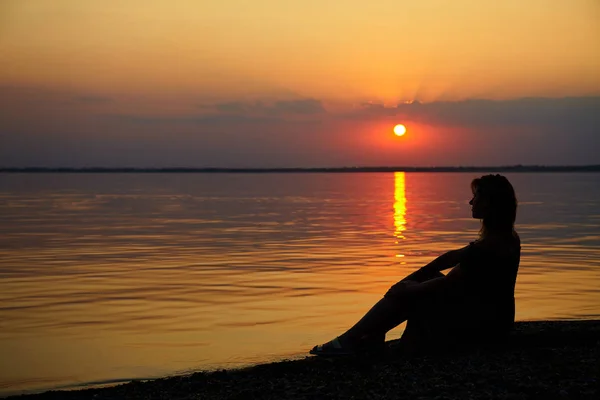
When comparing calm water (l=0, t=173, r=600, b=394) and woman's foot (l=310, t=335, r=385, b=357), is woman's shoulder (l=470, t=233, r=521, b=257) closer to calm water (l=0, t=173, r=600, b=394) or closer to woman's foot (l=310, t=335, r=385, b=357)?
woman's foot (l=310, t=335, r=385, b=357)

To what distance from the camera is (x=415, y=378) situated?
316 inches

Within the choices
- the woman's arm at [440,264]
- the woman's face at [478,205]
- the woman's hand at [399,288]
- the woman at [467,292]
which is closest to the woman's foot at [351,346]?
the woman at [467,292]

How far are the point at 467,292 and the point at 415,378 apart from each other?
100 cm

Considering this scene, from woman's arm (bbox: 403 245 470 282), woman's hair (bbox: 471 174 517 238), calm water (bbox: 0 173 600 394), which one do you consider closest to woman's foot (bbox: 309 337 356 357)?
woman's arm (bbox: 403 245 470 282)

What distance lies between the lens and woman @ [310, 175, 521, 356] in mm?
7980

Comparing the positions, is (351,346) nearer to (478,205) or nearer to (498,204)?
(478,205)

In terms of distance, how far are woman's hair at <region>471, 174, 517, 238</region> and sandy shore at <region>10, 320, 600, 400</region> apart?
1.44 meters

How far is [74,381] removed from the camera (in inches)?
423

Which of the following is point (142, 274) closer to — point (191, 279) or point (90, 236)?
point (191, 279)

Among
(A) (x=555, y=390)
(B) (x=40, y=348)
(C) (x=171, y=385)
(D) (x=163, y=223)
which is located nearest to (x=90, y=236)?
(D) (x=163, y=223)

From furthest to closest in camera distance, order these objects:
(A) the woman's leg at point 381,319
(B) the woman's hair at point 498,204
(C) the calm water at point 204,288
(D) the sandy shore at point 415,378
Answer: (C) the calm water at point 204,288 → (A) the woman's leg at point 381,319 → (B) the woman's hair at point 498,204 → (D) the sandy shore at point 415,378

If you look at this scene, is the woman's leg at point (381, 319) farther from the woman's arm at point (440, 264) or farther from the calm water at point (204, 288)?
the calm water at point (204, 288)

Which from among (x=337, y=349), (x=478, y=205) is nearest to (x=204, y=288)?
(x=337, y=349)

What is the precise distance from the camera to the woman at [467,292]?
7980mm
